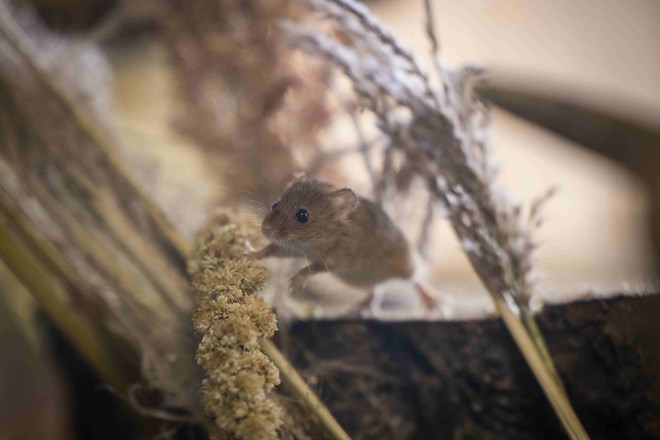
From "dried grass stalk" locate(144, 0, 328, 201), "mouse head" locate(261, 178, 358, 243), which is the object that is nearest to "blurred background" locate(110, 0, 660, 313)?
"dried grass stalk" locate(144, 0, 328, 201)

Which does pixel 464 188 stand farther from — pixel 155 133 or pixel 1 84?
pixel 155 133

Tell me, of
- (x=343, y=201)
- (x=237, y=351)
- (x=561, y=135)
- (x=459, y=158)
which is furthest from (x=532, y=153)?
(x=237, y=351)

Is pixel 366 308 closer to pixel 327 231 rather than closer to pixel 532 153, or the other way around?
pixel 327 231

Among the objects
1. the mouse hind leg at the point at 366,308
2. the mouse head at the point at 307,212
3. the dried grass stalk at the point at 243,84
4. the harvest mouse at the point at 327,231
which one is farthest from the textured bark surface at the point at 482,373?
the dried grass stalk at the point at 243,84

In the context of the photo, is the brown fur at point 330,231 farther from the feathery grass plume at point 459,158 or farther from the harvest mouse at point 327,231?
the feathery grass plume at point 459,158

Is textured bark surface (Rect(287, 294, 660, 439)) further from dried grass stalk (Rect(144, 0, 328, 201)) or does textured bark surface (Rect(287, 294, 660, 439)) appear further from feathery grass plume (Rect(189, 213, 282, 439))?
dried grass stalk (Rect(144, 0, 328, 201))

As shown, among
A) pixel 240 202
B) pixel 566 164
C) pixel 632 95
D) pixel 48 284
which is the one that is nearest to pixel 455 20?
pixel 632 95
